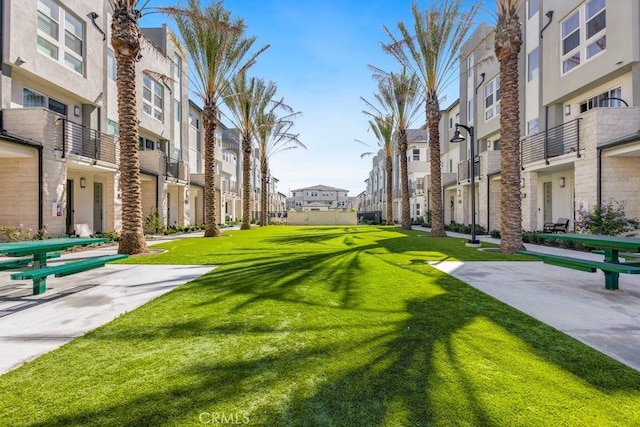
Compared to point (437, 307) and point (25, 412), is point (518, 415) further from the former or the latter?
point (25, 412)

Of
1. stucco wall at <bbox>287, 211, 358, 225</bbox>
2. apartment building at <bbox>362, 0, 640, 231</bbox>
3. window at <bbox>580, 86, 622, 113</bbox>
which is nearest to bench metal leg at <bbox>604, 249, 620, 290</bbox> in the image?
apartment building at <bbox>362, 0, 640, 231</bbox>

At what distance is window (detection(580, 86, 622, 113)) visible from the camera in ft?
47.0

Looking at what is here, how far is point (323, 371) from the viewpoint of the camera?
3129mm

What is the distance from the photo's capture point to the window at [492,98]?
23.9 metres

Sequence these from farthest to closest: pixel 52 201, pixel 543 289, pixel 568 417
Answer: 1. pixel 52 201
2. pixel 543 289
3. pixel 568 417

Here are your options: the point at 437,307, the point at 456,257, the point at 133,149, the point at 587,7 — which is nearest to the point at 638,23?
the point at 587,7

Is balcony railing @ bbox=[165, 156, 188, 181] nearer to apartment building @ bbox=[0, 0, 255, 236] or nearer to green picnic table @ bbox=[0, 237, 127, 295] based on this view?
apartment building @ bbox=[0, 0, 255, 236]

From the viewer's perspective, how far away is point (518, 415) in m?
2.49

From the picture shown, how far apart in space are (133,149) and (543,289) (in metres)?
12.7

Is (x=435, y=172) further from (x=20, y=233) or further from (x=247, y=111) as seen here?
(x=20, y=233)

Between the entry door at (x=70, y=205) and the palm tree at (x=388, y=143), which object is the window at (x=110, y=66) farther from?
the palm tree at (x=388, y=143)

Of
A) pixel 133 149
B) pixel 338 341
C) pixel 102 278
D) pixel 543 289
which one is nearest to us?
pixel 338 341

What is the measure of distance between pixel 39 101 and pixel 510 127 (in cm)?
1916

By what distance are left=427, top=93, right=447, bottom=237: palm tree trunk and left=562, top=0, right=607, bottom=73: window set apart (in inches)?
251
